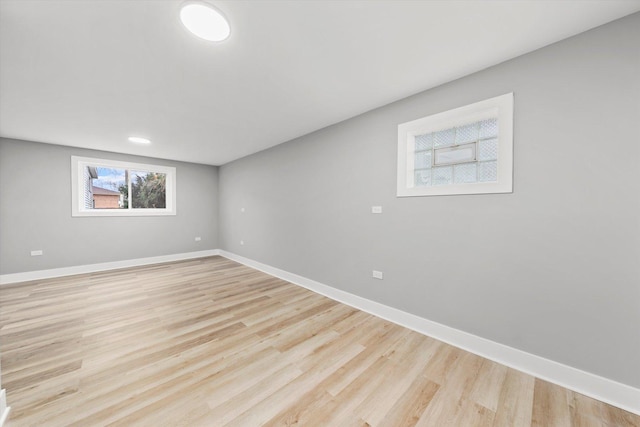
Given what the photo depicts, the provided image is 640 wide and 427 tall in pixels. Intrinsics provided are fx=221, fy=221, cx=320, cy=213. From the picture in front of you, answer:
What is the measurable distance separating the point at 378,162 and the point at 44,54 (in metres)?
3.02

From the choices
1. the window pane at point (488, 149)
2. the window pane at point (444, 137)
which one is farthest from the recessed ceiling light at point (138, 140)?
the window pane at point (488, 149)

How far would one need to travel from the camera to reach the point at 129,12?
4.41 feet

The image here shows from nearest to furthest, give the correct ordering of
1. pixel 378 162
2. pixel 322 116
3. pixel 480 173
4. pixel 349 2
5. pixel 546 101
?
pixel 349 2 → pixel 546 101 → pixel 480 173 → pixel 378 162 → pixel 322 116

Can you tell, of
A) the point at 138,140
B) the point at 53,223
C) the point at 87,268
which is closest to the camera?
the point at 138,140

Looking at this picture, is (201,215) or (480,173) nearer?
(480,173)

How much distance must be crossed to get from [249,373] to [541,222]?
98.7 inches

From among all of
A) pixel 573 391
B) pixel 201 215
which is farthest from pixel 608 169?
pixel 201 215

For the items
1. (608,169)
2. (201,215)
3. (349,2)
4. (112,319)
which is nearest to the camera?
(349,2)

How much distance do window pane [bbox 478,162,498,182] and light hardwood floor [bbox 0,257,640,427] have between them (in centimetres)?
155

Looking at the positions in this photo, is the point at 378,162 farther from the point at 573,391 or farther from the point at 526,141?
the point at 573,391

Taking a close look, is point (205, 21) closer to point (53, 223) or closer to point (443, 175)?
point (443, 175)

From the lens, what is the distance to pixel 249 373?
1703 mm

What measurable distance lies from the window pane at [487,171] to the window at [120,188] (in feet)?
19.8

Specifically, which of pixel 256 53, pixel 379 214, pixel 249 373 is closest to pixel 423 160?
pixel 379 214
